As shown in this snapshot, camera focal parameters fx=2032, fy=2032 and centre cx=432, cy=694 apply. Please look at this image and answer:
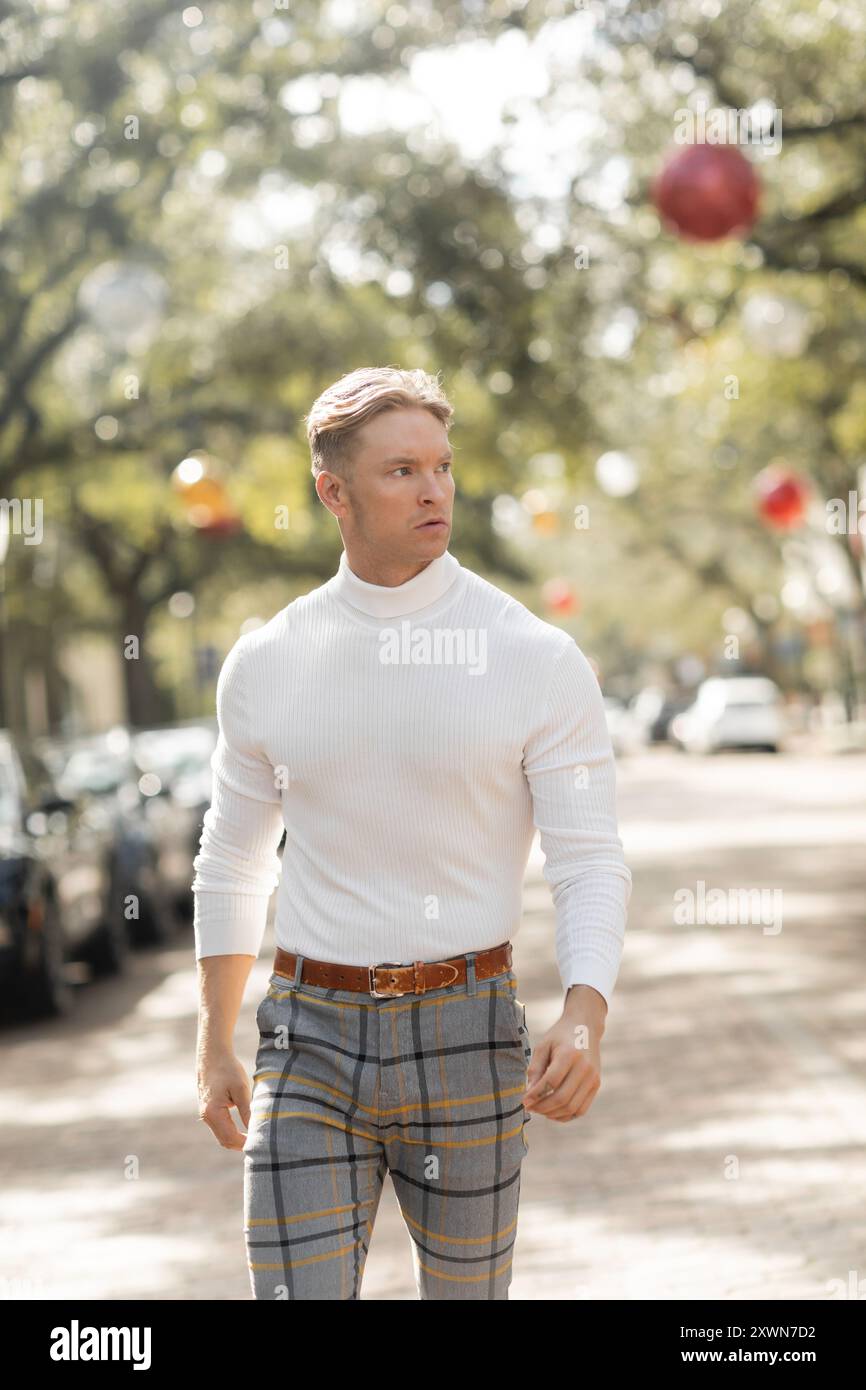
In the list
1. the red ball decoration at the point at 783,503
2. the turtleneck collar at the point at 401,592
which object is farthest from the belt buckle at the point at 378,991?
the red ball decoration at the point at 783,503

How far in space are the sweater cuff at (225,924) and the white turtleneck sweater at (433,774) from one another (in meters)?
0.10

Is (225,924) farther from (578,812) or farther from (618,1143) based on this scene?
(618,1143)

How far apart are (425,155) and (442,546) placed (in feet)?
42.9

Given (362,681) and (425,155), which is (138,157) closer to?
Result: (425,155)

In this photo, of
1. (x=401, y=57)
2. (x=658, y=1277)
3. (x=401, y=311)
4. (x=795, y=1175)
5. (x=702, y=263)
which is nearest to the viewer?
(x=658, y=1277)

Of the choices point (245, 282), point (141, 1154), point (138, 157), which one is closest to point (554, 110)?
point (138, 157)

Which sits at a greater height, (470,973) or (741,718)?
(470,973)

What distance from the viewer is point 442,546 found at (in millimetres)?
3168

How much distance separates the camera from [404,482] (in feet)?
10.2

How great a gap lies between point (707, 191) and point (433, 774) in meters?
7.17

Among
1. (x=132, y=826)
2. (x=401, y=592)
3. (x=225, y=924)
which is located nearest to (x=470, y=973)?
(x=225, y=924)

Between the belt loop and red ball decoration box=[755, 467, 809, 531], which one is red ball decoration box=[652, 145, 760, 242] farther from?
red ball decoration box=[755, 467, 809, 531]

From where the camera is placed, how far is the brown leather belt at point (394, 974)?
10.0 ft

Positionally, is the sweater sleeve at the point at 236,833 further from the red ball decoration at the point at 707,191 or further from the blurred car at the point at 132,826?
the blurred car at the point at 132,826
